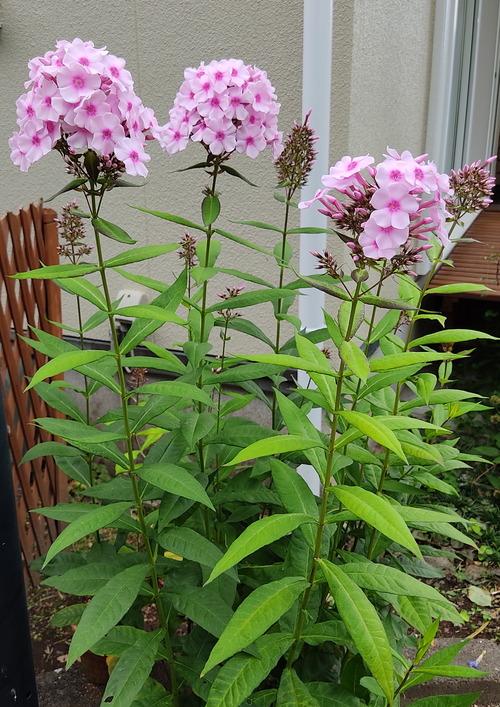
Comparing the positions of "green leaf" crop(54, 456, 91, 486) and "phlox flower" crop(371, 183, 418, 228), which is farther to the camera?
"green leaf" crop(54, 456, 91, 486)

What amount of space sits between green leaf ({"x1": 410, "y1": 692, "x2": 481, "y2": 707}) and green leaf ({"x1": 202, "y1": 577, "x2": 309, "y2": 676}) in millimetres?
499

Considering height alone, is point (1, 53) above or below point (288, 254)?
above

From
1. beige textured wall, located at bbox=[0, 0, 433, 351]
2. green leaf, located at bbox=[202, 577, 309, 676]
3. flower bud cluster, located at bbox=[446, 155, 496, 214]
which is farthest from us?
beige textured wall, located at bbox=[0, 0, 433, 351]

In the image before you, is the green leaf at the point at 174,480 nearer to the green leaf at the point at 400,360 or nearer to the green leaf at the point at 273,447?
the green leaf at the point at 273,447

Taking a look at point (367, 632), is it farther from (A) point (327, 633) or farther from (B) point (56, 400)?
(B) point (56, 400)

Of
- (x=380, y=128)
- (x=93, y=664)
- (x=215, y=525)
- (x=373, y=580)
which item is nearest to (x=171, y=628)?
(x=215, y=525)

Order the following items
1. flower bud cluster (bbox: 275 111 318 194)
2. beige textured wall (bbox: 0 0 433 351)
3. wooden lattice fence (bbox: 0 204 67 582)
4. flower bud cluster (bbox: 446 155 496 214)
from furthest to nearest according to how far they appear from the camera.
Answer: beige textured wall (bbox: 0 0 433 351) < wooden lattice fence (bbox: 0 204 67 582) < flower bud cluster (bbox: 275 111 318 194) < flower bud cluster (bbox: 446 155 496 214)

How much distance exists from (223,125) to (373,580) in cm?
118

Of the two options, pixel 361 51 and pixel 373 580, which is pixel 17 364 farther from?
pixel 361 51

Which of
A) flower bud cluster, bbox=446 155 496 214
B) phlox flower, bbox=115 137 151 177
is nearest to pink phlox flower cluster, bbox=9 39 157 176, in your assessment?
phlox flower, bbox=115 137 151 177

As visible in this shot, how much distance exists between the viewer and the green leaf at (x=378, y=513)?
1275 millimetres

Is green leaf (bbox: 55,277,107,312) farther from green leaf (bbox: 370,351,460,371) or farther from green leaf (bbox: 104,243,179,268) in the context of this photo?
green leaf (bbox: 370,351,460,371)

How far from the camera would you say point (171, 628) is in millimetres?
1993

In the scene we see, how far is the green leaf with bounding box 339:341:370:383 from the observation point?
1.27m
